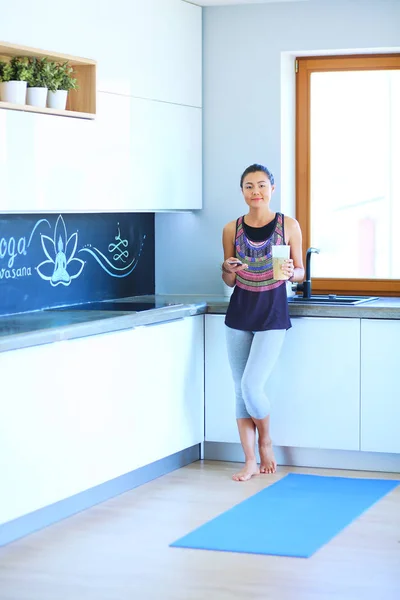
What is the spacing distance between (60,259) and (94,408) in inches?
37.1

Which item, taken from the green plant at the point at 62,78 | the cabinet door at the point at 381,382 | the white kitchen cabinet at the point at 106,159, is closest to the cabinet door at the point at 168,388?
the white kitchen cabinet at the point at 106,159

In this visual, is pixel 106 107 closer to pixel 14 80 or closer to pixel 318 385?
pixel 14 80

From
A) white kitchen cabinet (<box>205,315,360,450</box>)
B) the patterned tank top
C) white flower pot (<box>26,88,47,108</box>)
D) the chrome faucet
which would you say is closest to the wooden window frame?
the chrome faucet

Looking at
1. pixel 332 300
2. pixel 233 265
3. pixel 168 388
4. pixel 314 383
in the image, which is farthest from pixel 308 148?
pixel 168 388

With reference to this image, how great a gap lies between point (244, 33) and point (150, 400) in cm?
204

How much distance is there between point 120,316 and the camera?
4.59m

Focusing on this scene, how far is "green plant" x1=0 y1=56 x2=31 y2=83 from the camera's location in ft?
13.7

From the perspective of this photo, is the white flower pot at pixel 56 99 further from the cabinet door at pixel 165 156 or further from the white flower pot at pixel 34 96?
the cabinet door at pixel 165 156

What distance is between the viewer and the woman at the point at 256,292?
16.3ft

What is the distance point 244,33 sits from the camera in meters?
5.68

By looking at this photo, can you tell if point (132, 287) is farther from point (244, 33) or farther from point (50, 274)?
point (244, 33)

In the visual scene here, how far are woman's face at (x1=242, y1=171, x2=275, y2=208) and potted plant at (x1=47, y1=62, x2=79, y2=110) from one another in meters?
0.94

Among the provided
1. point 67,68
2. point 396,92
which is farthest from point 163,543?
point 396,92

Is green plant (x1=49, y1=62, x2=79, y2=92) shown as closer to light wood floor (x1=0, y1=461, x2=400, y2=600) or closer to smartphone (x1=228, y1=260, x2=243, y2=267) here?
smartphone (x1=228, y1=260, x2=243, y2=267)
